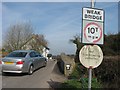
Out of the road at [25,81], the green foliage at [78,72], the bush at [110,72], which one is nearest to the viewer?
the bush at [110,72]

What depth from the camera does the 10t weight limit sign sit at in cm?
525

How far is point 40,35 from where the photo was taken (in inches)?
2203

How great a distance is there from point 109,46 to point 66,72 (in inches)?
197

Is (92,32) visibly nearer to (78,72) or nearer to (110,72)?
(110,72)

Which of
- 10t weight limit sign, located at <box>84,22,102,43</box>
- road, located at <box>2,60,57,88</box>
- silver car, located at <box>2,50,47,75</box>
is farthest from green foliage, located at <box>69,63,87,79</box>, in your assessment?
10t weight limit sign, located at <box>84,22,102,43</box>

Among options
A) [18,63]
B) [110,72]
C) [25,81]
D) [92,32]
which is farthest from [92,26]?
[18,63]

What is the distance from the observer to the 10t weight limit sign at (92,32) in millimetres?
5246

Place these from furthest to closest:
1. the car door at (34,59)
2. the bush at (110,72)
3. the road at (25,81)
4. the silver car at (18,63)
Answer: the car door at (34,59) → the silver car at (18,63) → the road at (25,81) → the bush at (110,72)

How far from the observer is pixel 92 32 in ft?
17.4

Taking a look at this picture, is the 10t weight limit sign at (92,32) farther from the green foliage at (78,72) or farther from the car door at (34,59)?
the car door at (34,59)

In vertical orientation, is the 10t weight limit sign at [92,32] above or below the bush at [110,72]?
above

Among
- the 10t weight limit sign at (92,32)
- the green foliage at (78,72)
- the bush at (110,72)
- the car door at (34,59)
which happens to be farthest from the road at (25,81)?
the 10t weight limit sign at (92,32)

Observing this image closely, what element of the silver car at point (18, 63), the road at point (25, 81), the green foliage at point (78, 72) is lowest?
the road at point (25, 81)

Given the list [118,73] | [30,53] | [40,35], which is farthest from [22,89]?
[40,35]
